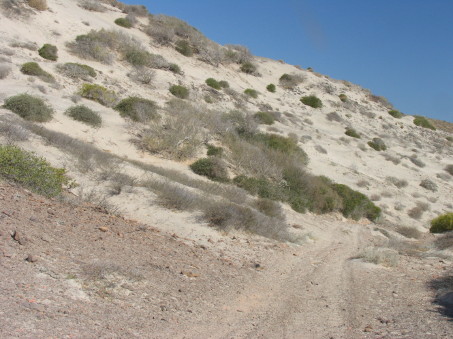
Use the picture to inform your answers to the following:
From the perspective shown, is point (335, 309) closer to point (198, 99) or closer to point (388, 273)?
point (388, 273)

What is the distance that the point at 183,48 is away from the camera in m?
34.8

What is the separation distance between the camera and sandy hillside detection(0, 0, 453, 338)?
521cm

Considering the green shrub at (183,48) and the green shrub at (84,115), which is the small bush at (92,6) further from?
the green shrub at (84,115)

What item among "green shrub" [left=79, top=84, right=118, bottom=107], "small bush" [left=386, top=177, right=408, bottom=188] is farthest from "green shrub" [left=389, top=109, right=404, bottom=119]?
"green shrub" [left=79, top=84, right=118, bottom=107]

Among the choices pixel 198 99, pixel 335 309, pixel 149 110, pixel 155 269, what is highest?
pixel 198 99

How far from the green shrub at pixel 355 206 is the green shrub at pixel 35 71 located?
16039 mm

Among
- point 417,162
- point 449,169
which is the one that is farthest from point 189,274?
point 449,169

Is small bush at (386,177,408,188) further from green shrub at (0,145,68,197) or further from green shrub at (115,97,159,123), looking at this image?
green shrub at (0,145,68,197)

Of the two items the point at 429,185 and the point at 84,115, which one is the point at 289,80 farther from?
the point at 84,115

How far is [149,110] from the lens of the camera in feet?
68.6

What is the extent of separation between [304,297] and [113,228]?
394cm

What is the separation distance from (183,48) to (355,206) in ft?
73.4

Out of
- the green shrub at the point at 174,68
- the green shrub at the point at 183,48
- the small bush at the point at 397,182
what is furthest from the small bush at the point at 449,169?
the green shrub at the point at 183,48

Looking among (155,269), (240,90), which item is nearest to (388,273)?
(155,269)
